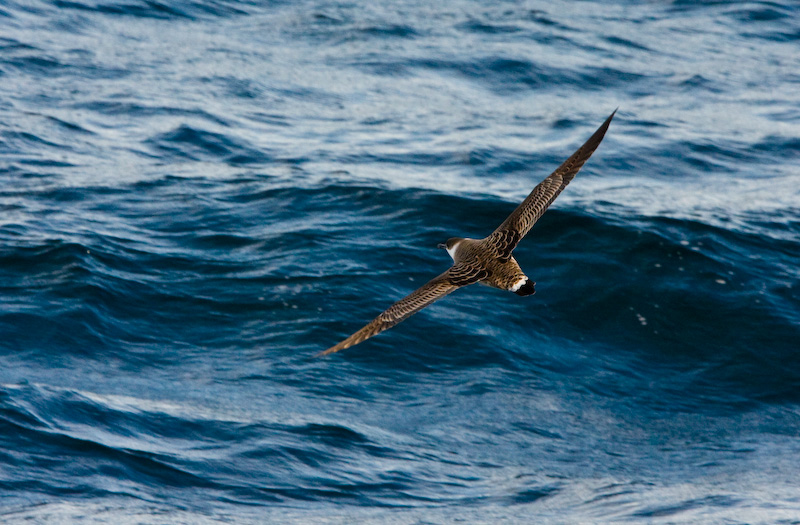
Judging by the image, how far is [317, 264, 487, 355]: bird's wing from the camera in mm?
5863

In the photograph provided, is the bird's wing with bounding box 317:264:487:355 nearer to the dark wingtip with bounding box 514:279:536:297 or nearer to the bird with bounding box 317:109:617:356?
the bird with bounding box 317:109:617:356

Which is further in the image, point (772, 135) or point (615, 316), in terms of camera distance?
point (772, 135)

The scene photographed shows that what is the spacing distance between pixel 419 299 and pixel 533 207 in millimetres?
1286

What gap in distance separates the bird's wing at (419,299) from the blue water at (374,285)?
2070mm

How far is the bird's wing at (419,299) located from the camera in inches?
231

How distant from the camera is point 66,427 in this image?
7.97 meters

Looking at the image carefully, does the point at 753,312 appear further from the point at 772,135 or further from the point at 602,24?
the point at 602,24

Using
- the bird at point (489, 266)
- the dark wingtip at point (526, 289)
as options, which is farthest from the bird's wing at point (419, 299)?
the dark wingtip at point (526, 289)

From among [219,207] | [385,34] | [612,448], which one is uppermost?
[385,34]

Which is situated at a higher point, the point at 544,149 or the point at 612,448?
the point at 544,149

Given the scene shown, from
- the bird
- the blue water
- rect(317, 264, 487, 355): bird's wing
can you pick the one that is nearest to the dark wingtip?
the bird

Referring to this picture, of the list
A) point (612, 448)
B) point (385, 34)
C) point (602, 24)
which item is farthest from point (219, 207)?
point (602, 24)

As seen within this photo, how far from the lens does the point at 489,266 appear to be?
20.6 ft

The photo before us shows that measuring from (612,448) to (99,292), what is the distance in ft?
16.9
